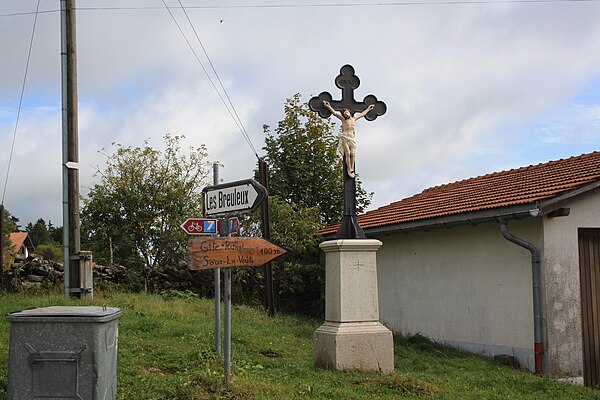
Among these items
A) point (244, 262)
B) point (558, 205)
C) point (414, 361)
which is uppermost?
point (558, 205)

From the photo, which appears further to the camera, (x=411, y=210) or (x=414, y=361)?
(x=411, y=210)

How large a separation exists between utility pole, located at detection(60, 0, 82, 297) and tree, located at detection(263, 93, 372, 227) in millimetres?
8650

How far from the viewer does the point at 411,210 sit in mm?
15422

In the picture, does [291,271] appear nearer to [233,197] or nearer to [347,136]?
[347,136]

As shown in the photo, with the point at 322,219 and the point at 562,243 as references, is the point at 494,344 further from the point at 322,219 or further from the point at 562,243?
the point at 322,219

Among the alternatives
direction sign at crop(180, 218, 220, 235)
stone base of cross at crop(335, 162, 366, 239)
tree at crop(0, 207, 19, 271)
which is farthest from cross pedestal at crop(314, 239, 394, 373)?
tree at crop(0, 207, 19, 271)

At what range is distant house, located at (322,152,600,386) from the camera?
36.0 ft

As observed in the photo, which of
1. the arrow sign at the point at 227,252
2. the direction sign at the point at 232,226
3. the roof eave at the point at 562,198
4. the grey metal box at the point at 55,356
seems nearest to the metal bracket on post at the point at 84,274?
the direction sign at the point at 232,226

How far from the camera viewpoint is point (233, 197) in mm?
7301

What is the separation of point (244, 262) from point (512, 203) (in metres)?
5.69

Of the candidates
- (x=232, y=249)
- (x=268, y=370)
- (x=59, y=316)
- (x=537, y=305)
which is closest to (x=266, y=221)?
(x=537, y=305)

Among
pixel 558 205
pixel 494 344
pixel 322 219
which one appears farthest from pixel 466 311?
pixel 322 219

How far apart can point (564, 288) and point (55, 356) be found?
8.12m

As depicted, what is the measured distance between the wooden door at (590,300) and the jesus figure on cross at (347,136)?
416 cm
